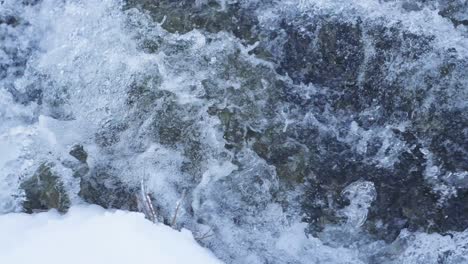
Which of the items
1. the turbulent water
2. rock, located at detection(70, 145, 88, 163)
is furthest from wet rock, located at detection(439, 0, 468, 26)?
rock, located at detection(70, 145, 88, 163)

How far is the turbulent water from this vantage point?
3.01m

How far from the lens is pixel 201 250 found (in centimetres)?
280

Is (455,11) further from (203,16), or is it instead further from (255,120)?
(203,16)

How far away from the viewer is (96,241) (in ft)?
8.60

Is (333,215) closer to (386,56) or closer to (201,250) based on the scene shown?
(201,250)

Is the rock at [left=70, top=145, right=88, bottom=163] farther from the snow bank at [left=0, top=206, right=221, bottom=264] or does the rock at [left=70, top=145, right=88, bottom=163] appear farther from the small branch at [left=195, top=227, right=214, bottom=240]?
the small branch at [left=195, top=227, right=214, bottom=240]

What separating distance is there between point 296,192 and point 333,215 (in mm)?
258

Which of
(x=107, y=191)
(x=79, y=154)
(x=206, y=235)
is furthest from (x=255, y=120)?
(x=79, y=154)

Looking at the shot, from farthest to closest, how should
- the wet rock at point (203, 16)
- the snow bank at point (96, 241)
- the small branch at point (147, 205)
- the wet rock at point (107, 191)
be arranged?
the wet rock at point (203, 16), the wet rock at point (107, 191), the small branch at point (147, 205), the snow bank at point (96, 241)

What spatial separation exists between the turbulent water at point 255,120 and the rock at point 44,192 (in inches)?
0.4

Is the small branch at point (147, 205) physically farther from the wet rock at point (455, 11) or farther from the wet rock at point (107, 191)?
the wet rock at point (455, 11)

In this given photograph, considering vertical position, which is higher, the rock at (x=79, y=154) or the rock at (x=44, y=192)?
the rock at (x=79, y=154)

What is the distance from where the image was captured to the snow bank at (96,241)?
101 inches

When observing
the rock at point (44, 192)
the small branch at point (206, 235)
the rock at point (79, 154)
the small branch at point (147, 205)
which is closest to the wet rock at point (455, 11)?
the small branch at point (206, 235)
